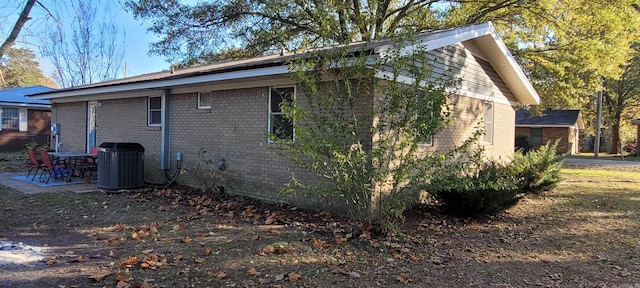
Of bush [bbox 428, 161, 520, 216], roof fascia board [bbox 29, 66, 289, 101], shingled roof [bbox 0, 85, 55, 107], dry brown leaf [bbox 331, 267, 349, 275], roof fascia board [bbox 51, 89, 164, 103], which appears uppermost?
shingled roof [bbox 0, 85, 55, 107]

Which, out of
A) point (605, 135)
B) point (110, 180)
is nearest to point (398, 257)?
point (110, 180)

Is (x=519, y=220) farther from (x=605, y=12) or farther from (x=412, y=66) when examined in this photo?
(x=605, y=12)

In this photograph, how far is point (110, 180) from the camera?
10.1m

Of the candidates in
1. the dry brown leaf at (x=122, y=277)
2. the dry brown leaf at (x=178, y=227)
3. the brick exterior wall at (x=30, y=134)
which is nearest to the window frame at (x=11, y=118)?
the brick exterior wall at (x=30, y=134)

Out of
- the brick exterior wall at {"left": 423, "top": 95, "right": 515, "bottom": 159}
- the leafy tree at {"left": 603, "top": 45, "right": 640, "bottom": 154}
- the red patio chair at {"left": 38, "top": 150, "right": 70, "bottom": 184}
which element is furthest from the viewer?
the leafy tree at {"left": 603, "top": 45, "right": 640, "bottom": 154}

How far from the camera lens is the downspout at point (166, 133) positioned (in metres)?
11.4

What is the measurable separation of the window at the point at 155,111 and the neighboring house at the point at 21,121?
52.4ft

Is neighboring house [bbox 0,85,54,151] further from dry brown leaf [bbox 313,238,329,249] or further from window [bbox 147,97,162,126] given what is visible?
dry brown leaf [bbox 313,238,329,249]

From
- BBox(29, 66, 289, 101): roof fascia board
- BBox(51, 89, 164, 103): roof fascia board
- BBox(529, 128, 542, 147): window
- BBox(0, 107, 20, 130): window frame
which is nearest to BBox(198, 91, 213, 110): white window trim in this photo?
BBox(29, 66, 289, 101): roof fascia board

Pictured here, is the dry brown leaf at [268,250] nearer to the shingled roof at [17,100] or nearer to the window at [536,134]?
the shingled roof at [17,100]

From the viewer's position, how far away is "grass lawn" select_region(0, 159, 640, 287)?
462cm

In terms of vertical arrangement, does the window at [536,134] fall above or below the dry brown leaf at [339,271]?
above

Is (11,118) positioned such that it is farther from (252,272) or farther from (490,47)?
(252,272)

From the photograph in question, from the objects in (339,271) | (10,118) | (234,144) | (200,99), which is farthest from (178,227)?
(10,118)
